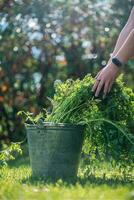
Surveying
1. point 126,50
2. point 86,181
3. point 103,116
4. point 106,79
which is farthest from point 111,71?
point 86,181

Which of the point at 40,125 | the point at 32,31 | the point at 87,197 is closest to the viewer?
the point at 87,197

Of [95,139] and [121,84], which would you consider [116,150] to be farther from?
[121,84]

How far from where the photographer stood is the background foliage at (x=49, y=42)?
26.5ft

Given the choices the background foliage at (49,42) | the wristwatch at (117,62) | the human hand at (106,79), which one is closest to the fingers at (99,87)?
the human hand at (106,79)

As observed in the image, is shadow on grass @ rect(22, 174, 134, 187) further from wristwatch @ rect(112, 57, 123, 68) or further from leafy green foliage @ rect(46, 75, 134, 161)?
wristwatch @ rect(112, 57, 123, 68)

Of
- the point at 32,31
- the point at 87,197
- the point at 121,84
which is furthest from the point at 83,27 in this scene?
the point at 87,197

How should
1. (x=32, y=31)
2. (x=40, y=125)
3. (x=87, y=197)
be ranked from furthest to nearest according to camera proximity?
→ (x=32, y=31) → (x=40, y=125) → (x=87, y=197)

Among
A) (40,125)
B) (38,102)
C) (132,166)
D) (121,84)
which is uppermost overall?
(38,102)

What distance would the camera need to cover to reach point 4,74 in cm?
831

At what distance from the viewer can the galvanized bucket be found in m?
3.45

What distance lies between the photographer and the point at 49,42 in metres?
8.26

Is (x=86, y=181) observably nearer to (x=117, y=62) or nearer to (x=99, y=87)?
(x=99, y=87)

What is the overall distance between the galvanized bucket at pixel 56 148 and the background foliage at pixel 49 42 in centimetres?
452

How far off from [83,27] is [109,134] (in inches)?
194
